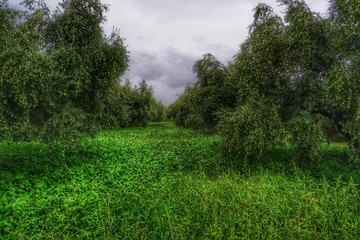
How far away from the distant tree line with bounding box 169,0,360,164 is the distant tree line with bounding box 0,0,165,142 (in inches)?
282

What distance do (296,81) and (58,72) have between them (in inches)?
496

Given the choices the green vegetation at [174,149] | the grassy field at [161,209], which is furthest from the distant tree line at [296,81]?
the grassy field at [161,209]

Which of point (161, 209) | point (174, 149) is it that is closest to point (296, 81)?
point (174, 149)

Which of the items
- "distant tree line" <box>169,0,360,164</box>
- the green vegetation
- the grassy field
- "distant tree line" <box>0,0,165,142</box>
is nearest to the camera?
the grassy field

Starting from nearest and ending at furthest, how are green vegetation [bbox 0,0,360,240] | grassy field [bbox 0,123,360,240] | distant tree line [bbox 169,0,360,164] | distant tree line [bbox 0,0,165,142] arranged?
grassy field [bbox 0,123,360,240], green vegetation [bbox 0,0,360,240], distant tree line [bbox 0,0,165,142], distant tree line [bbox 169,0,360,164]

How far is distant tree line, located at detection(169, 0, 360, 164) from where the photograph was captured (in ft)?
52.6

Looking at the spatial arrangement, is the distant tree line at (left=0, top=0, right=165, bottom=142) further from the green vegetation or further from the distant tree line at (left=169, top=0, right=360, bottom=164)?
the distant tree line at (left=169, top=0, right=360, bottom=164)

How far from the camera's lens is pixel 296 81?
1816 cm

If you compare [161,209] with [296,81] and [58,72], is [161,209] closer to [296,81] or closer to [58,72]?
[58,72]

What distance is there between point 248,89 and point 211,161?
474 cm

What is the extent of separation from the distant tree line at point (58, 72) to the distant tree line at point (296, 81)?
7173 millimetres

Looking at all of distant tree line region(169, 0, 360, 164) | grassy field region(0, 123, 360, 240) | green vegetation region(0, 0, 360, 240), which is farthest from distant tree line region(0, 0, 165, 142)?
distant tree line region(169, 0, 360, 164)

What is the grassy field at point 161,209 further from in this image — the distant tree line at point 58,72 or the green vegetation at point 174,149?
the distant tree line at point 58,72

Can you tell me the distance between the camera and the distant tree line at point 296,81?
1605 cm
